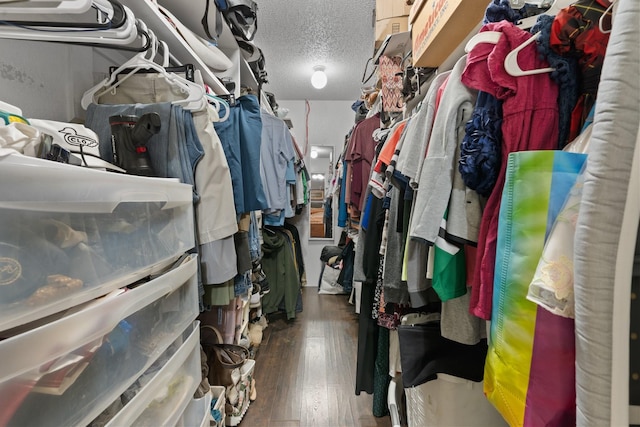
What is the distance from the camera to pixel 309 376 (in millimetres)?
1895

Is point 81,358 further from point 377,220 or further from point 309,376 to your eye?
point 309,376

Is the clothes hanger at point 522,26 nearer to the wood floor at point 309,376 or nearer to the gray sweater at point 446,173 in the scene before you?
the gray sweater at point 446,173

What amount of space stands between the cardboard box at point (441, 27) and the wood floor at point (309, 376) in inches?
64.9

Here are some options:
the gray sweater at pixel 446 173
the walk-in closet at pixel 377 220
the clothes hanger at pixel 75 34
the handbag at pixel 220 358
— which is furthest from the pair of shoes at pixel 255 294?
the clothes hanger at pixel 75 34

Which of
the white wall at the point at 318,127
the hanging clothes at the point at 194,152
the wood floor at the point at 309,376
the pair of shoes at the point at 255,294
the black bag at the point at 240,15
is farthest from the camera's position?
the white wall at the point at 318,127

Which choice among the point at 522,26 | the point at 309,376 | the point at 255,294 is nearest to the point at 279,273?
the point at 255,294

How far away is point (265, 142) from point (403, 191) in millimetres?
947

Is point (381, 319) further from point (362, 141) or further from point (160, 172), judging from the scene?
point (362, 141)

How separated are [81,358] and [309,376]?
1689 mm

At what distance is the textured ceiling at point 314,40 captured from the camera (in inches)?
76.0

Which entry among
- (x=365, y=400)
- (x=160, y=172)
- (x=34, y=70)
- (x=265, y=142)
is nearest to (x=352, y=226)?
(x=265, y=142)

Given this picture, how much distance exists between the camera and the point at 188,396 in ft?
2.58

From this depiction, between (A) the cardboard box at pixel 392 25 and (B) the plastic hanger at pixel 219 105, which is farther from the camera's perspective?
(A) the cardboard box at pixel 392 25

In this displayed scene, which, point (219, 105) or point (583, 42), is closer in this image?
point (583, 42)
